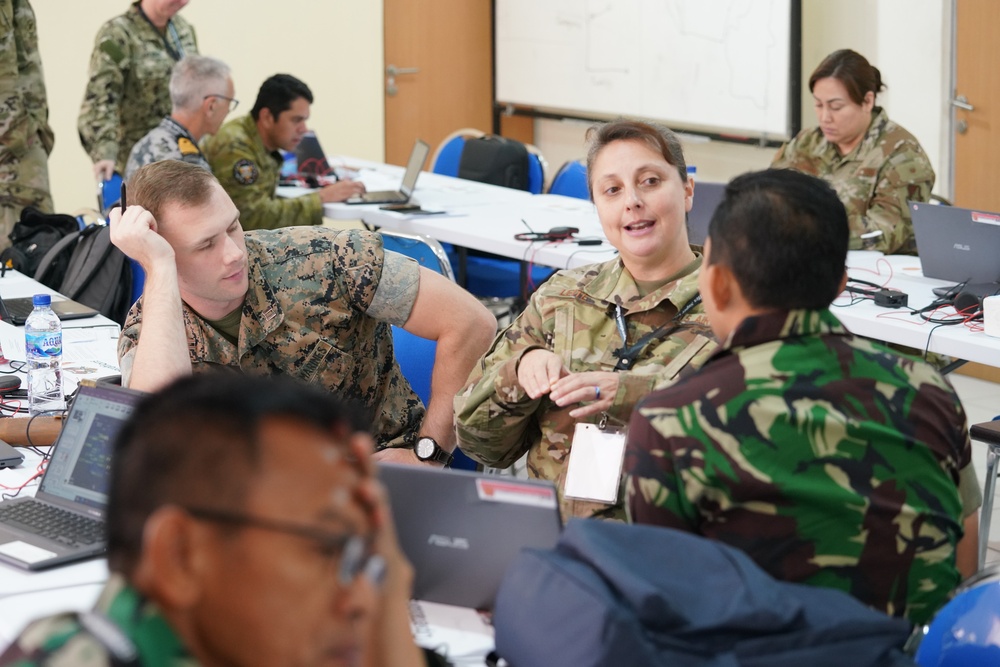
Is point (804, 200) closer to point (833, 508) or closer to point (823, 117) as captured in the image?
point (833, 508)

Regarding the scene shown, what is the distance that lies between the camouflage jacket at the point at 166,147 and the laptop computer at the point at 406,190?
2.40ft

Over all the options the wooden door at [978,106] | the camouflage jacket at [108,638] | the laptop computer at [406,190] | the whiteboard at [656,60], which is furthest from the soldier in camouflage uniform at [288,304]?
the whiteboard at [656,60]

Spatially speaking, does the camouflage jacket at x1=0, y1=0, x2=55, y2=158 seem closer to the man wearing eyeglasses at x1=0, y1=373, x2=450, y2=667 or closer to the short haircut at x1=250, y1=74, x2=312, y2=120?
the short haircut at x1=250, y1=74, x2=312, y2=120

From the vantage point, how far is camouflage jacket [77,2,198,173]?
18.9 ft

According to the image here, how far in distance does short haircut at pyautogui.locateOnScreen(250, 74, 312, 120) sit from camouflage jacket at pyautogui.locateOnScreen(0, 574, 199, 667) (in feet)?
14.2

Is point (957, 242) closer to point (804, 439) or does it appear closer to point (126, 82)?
point (804, 439)

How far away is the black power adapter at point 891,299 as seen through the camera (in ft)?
11.1

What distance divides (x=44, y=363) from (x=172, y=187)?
2.07 feet

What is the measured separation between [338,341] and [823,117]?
2.68 m

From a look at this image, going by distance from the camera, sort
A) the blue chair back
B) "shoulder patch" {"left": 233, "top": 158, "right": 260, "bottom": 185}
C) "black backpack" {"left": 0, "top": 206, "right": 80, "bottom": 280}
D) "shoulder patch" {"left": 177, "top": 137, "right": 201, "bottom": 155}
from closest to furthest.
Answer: "black backpack" {"left": 0, "top": 206, "right": 80, "bottom": 280} → "shoulder patch" {"left": 177, "top": 137, "right": 201, "bottom": 155} → "shoulder patch" {"left": 233, "top": 158, "right": 260, "bottom": 185} → the blue chair back

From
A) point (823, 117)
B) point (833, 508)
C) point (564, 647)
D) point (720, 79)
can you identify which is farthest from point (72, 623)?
point (720, 79)

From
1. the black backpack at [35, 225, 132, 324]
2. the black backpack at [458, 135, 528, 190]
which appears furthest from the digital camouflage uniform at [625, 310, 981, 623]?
the black backpack at [458, 135, 528, 190]

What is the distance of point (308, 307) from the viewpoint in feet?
8.23

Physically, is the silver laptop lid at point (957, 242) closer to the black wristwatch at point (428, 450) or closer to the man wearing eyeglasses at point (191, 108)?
the black wristwatch at point (428, 450)
